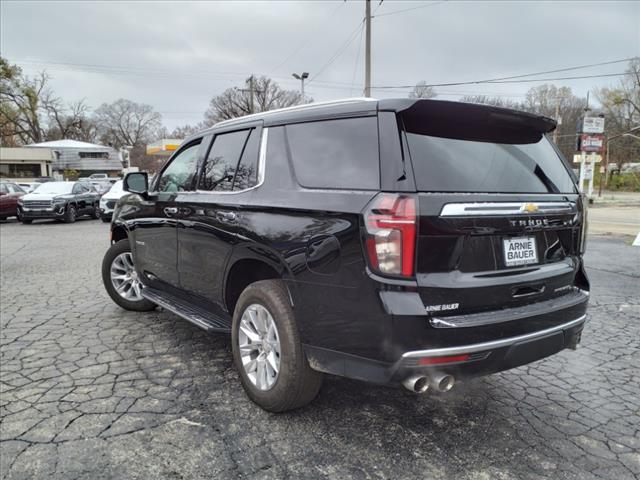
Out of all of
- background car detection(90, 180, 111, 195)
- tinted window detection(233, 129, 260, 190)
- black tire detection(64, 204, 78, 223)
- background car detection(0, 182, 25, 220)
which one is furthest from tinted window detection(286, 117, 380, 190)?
background car detection(90, 180, 111, 195)

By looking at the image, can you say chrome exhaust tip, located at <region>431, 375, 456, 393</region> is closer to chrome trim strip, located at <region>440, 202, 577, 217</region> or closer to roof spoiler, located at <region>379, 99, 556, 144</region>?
chrome trim strip, located at <region>440, 202, 577, 217</region>

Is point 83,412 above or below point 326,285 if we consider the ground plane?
below

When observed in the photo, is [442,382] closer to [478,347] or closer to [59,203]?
[478,347]

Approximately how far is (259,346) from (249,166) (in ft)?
4.07

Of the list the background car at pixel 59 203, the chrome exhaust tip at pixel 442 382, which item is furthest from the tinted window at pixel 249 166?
the background car at pixel 59 203

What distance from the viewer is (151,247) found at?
180 inches

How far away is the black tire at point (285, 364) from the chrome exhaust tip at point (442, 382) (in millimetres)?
756

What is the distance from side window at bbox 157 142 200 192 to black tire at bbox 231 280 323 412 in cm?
149

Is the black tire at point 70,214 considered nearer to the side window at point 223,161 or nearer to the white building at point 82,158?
the side window at point 223,161

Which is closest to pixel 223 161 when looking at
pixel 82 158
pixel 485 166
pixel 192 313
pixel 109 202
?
pixel 192 313

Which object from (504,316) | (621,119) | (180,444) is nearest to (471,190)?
(504,316)

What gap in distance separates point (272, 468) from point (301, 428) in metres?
0.43

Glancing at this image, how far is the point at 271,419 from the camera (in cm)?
302

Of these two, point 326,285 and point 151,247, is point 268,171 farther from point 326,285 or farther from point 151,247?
point 151,247
